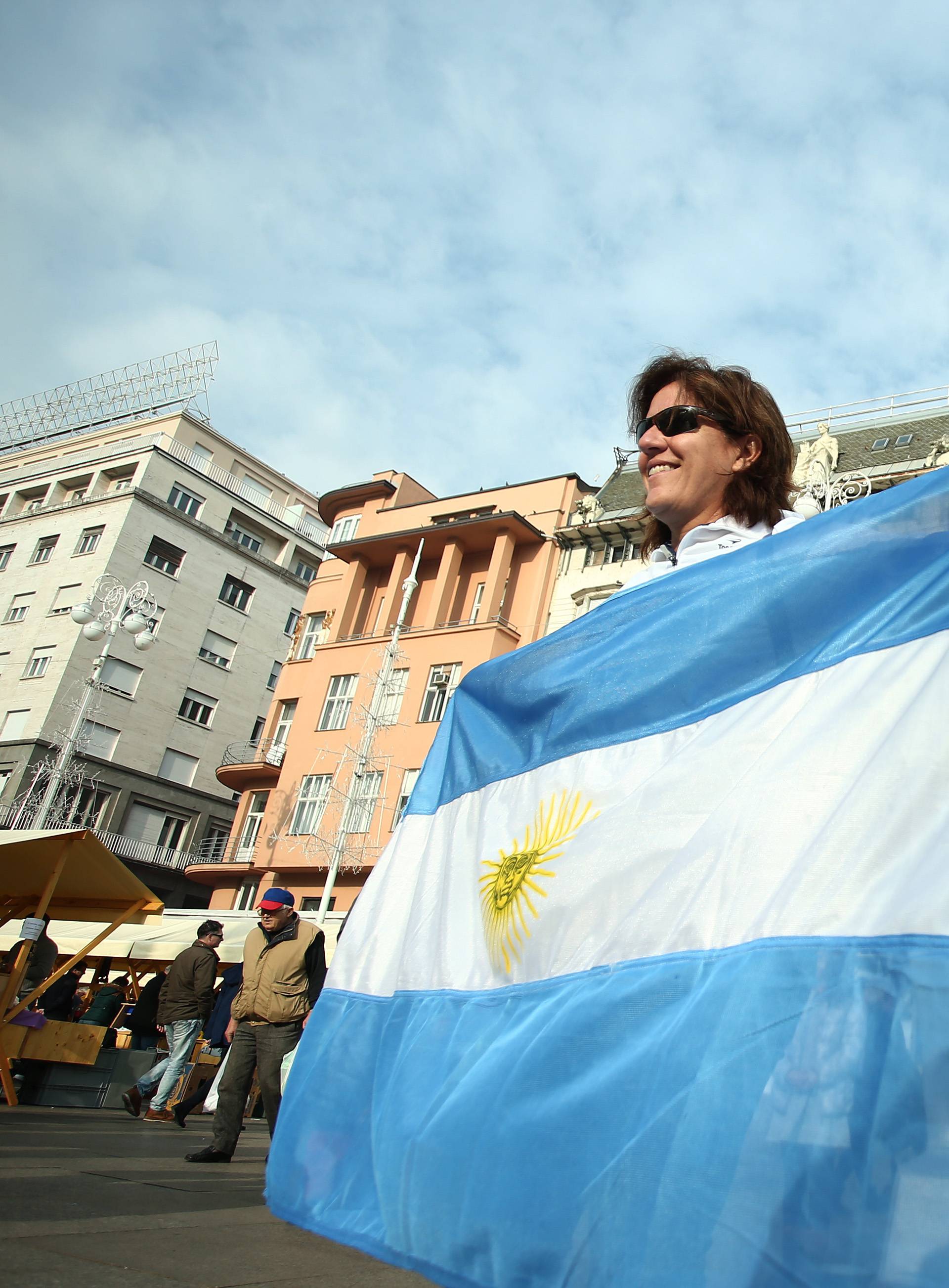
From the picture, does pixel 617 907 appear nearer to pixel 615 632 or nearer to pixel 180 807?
pixel 615 632

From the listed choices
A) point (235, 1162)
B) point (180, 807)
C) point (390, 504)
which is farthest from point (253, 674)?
point (235, 1162)

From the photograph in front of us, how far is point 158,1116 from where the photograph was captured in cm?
1116

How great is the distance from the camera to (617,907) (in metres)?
1.98

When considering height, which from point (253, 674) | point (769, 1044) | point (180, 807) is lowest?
point (769, 1044)

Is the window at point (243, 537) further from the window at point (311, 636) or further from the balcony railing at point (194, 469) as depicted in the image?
the window at point (311, 636)

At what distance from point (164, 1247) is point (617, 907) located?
2.11 metres

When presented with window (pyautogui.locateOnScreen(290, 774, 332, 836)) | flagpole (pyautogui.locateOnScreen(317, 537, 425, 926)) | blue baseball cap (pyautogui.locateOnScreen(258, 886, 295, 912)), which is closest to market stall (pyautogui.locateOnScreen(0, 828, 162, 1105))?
blue baseball cap (pyautogui.locateOnScreen(258, 886, 295, 912))

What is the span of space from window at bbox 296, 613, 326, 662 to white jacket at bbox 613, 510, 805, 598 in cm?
3855

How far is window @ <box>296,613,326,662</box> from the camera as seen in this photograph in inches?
1639

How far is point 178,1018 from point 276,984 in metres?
4.05

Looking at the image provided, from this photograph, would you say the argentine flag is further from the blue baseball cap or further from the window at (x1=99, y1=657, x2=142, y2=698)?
the window at (x1=99, y1=657, x2=142, y2=698)

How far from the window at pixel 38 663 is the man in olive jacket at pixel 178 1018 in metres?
40.6

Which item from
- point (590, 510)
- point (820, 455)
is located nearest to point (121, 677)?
point (590, 510)

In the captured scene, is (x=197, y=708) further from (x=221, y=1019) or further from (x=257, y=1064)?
(x=257, y=1064)
